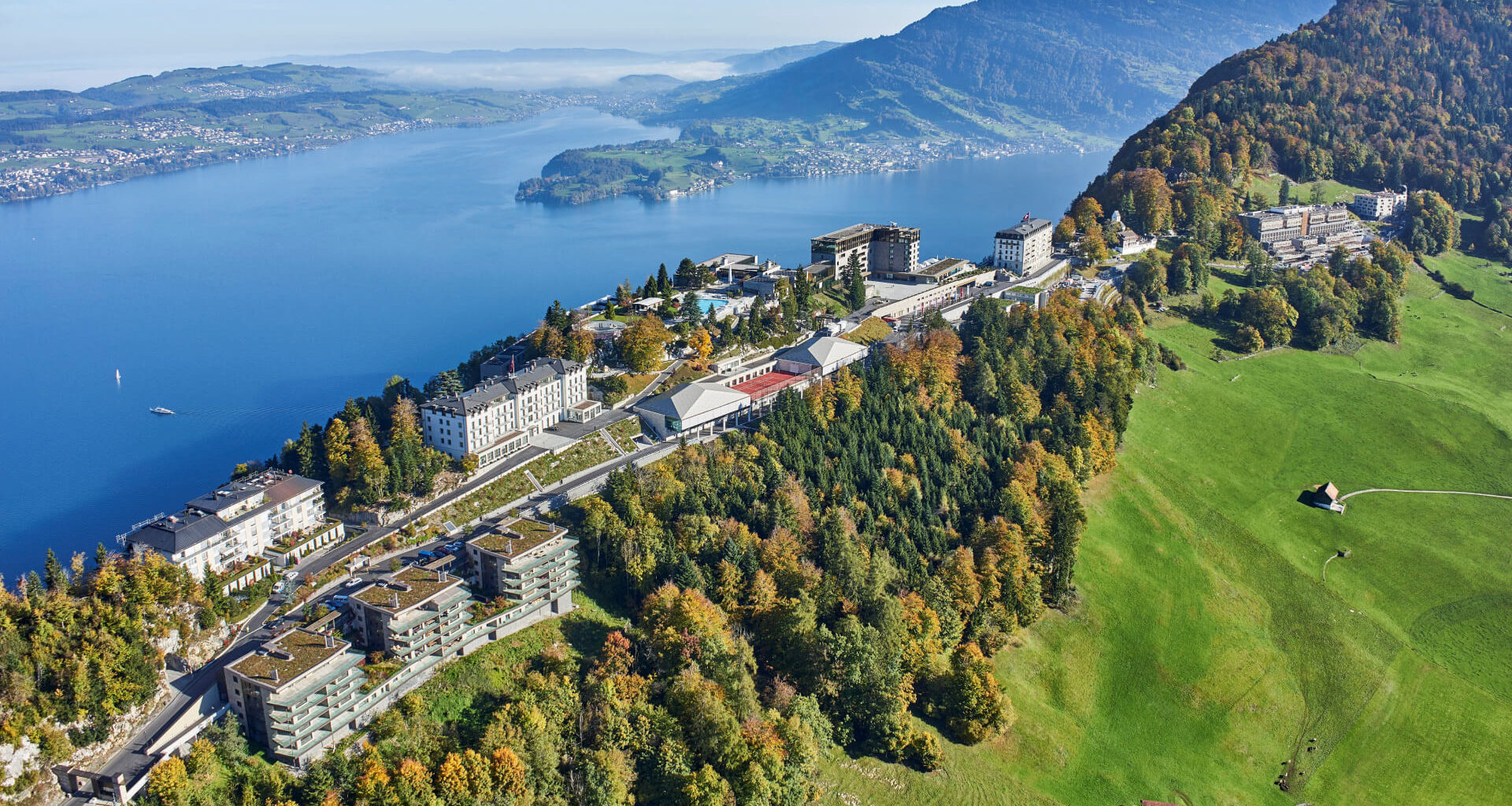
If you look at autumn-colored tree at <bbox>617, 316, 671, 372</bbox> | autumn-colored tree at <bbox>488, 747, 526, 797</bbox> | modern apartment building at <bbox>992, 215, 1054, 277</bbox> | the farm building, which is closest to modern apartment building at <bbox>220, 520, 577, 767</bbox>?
autumn-colored tree at <bbox>488, 747, 526, 797</bbox>

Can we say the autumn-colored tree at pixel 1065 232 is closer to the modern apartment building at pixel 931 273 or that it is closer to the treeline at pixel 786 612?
the modern apartment building at pixel 931 273

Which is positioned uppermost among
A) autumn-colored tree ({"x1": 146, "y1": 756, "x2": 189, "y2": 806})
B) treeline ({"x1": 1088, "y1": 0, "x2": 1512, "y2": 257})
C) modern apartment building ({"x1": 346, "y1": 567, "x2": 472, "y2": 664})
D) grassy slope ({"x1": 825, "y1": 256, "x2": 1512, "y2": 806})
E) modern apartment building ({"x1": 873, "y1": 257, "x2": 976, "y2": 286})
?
treeline ({"x1": 1088, "y1": 0, "x2": 1512, "y2": 257})

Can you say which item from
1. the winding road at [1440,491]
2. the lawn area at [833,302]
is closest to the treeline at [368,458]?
the lawn area at [833,302]

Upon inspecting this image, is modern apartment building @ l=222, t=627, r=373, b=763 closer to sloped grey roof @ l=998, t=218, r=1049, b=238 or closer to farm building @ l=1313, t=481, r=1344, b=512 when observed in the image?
farm building @ l=1313, t=481, r=1344, b=512

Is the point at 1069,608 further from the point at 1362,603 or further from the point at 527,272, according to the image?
the point at 527,272

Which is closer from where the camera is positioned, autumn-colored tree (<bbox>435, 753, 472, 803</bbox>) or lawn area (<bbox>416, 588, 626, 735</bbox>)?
autumn-colored tree (<bbox>435, 753, 472, 803</bbox>)

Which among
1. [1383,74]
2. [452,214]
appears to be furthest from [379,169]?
[1383,74]
